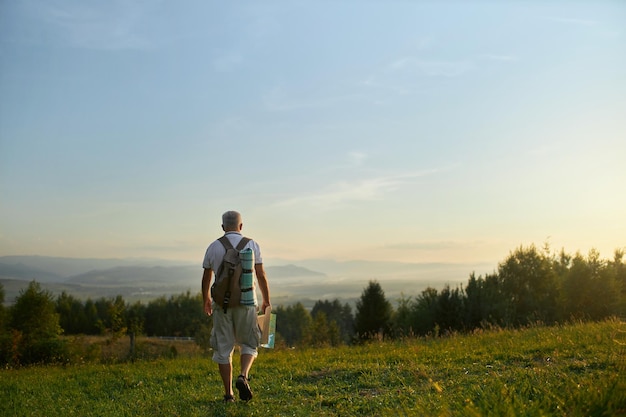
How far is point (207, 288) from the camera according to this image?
7500 millimetres

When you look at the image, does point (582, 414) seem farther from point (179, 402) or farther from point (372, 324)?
point (372, 324)

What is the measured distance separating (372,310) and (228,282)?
1525 inches

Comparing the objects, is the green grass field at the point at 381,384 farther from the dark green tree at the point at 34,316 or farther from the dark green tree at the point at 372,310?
the dark green tree at the point at 372,310

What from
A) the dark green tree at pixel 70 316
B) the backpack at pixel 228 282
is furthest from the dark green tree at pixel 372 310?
the dark green tree at pixel 70 316

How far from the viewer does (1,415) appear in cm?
823

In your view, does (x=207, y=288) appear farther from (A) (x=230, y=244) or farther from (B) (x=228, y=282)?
(A) (x=230, y=244)

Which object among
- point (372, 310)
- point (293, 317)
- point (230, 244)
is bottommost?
point (293, 317)

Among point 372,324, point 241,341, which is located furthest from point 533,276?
point 241,341

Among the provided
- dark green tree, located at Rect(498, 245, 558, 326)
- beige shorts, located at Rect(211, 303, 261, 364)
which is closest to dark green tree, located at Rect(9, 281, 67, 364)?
beige shorts, located at Rect(211, 303, 261, 364)

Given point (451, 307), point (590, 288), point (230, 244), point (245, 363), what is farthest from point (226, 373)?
point (590, 288)

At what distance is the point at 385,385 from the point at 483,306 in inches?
1034

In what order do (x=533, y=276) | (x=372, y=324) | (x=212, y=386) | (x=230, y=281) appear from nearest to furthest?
(x=230, y=281) → (x=212, y=386) → (x=533, y=276) → (x=372, y=324)

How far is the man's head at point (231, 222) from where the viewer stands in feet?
24.9

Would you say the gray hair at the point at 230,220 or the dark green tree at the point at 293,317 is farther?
the dark green tree at the point at 293,317
